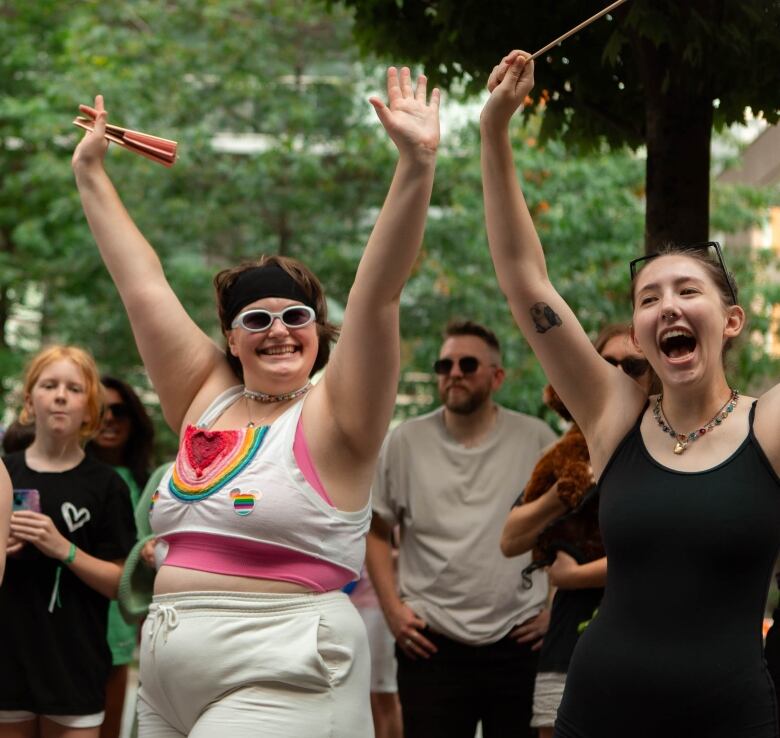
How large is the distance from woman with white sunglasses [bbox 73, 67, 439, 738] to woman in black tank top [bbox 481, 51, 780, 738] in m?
0.27

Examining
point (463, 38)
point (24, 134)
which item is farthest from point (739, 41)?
point (24, 134)

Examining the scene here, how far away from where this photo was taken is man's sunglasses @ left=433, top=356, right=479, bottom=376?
18.6ft

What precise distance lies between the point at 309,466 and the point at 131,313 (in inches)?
29.7

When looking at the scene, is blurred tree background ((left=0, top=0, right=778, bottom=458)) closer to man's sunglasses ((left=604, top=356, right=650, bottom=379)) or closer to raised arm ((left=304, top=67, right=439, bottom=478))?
man's sunglasses ((left=604, top=356, right=650, bottom=379))

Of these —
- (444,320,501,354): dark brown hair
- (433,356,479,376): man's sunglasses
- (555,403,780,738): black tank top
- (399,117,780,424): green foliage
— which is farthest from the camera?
(399,117,780,424): green foliage

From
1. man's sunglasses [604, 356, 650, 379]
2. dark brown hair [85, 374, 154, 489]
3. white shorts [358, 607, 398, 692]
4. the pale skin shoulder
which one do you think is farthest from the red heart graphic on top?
white shorts [358, 607, 398, 692]

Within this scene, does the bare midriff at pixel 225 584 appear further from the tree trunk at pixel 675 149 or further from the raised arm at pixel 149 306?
the tree trunk at pixel 675 149

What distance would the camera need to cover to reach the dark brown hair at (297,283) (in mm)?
3559

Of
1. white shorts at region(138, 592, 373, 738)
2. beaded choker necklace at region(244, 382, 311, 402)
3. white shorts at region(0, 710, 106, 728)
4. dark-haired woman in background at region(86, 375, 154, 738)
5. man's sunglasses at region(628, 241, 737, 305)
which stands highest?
man's sunglasses at region(628, 241, 737, 305)

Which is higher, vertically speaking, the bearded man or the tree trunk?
the tree trunk

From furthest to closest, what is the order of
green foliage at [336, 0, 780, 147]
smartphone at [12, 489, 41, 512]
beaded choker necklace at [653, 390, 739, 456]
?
smartphone at [12, 489, 41, 512] → green foliage at [336, 0, 780, 147] → beaded choker necklace at [653, 390, 739, 456]

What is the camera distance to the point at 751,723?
2658 millimetres

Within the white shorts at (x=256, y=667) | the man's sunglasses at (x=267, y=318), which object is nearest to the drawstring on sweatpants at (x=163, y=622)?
the white shorts at (x=256, y=667)

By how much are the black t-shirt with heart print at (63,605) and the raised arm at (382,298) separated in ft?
6.89
